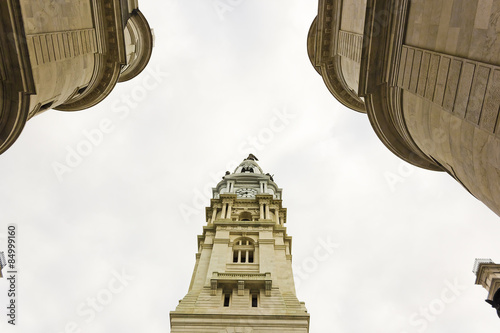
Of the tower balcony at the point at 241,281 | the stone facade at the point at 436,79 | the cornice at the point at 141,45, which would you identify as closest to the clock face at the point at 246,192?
the tower balcony at the point at 241,281

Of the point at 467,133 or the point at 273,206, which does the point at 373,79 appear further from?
the point at 273,206

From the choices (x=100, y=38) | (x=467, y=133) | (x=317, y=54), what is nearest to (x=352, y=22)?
(x=317, y=54)

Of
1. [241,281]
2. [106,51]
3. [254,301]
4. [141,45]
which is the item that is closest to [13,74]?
[106,51]

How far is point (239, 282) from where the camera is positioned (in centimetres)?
3600

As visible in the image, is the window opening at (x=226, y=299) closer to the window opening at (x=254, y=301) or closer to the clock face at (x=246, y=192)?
the window opening at (x=254, y=301)

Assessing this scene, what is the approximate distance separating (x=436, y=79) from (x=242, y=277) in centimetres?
2922

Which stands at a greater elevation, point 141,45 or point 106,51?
point 141,45

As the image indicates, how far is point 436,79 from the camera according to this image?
11.3m

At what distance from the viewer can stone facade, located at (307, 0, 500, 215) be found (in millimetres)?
9297

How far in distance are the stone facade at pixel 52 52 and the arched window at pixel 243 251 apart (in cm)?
2678

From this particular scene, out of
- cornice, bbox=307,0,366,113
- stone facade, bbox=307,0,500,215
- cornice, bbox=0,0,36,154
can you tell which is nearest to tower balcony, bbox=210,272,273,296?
cornice, bbox=307,0,366,113

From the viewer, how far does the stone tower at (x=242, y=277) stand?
31141mm

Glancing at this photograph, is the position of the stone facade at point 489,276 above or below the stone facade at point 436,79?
below

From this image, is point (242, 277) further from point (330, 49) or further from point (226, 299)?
point (330, 49)
